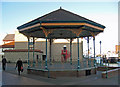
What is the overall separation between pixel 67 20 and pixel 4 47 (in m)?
35.3

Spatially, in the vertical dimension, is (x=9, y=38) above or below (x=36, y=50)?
above

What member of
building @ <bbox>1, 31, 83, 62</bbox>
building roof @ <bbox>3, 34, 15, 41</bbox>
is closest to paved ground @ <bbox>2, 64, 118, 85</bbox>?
building @ <bbox>1, 31, 83, 62</bbox>

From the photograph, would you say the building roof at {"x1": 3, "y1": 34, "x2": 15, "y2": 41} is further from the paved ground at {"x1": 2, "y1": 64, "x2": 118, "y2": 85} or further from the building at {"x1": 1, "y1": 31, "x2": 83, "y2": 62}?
the paved ground at {"x1": 2, "y1": 64, "x2": 118, "y2": 85}

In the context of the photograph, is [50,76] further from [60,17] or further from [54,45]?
[54,45]

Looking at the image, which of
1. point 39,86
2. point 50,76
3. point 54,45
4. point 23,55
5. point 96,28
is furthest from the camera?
point 54,45

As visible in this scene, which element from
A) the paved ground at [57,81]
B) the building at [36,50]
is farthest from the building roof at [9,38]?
the paved ground at [57,81]

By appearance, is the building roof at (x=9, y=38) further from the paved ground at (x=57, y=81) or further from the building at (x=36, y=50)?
the paved ground at (x=57, y=81)

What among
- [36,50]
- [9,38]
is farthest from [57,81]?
[9,38]

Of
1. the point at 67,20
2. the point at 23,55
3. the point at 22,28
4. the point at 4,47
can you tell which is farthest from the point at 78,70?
the point at 4,47

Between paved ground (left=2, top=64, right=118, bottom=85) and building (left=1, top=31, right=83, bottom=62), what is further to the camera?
building (left=1, top=31, right=83, bottom=62)

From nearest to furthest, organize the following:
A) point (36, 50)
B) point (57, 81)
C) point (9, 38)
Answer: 1. point (57, 81)
2. point (36, 50)
3. point (9, 38)

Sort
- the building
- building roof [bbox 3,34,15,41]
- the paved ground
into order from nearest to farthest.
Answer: the paved ground < the building < building roof [bbox 3,34,15,41]

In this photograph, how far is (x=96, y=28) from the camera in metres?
14.9

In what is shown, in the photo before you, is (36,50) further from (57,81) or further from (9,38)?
(9,38)
